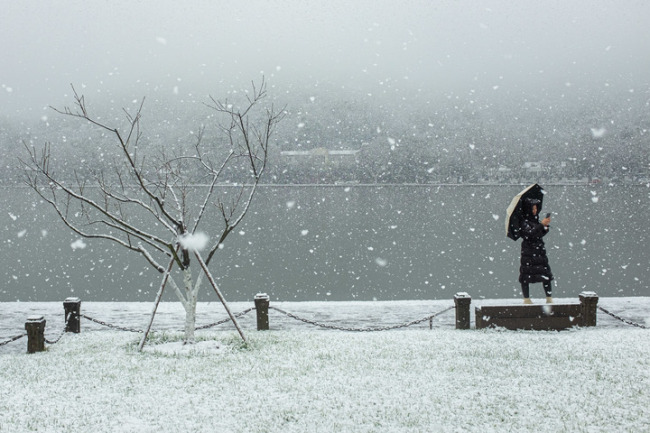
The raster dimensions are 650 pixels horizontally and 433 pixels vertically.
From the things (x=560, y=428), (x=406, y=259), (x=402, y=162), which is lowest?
(x=560, y=428)

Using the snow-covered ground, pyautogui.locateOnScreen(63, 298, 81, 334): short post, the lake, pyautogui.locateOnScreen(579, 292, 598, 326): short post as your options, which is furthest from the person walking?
the lake

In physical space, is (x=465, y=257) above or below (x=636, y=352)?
above

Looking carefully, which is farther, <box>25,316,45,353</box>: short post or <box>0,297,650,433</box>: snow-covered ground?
<box>25,316,45,353</box>: short post

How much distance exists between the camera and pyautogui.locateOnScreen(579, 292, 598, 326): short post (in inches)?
381

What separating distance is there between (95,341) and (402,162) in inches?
5703

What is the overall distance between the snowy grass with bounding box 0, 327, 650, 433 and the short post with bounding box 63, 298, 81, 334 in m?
1.20

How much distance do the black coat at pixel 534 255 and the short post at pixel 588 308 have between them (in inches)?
31.0

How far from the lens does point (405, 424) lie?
5.03 m

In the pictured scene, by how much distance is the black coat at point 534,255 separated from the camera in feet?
33.6

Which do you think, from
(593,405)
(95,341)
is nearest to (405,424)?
(593,405)

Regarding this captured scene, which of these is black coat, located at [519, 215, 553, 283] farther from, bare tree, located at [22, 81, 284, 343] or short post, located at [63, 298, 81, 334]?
short post, located at [63, 298, 81, 334]

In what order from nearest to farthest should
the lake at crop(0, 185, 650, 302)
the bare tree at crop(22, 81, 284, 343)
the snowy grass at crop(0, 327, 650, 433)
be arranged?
the snowy grass at crop(0, 327, 650, 433)
the bare tree at crop(22, 81, 284, 343)
the lake at crop(0, 185, 650, 302)

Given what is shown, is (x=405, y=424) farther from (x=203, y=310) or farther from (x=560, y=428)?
(x=203, y=310)

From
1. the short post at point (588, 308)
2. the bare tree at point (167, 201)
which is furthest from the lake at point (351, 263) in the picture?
the short post at point (588, 308)
